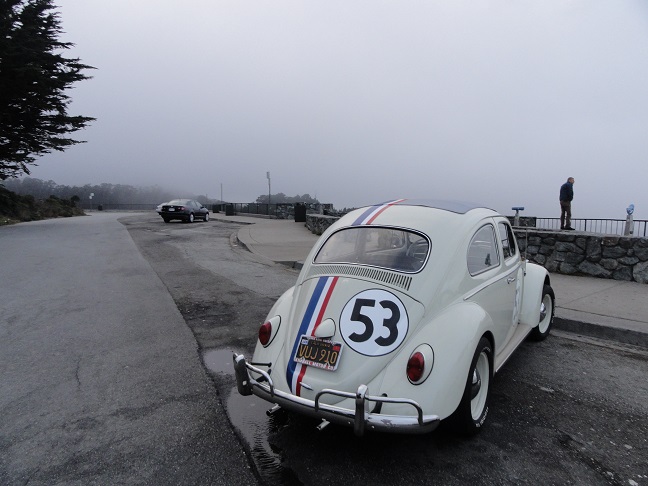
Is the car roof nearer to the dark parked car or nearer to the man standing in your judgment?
the man standing

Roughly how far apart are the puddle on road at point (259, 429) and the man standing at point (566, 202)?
1428 cm

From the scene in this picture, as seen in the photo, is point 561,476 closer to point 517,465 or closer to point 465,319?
point 517,465

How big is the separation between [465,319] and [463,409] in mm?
614

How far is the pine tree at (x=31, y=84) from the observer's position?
2203 centimetres

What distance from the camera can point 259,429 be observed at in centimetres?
322

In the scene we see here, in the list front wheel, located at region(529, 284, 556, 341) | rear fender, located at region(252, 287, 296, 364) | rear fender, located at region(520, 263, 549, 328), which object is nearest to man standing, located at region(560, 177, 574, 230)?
front wheel, located at region(529, 284, 556, 341)

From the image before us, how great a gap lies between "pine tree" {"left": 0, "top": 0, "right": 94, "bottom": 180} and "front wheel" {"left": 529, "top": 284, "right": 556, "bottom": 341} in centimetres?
2553

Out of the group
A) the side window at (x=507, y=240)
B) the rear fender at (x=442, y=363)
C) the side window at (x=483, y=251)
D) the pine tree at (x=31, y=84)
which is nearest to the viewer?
the rear fender at (x=442, y=363)

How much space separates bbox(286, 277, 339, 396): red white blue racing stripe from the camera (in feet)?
9.55

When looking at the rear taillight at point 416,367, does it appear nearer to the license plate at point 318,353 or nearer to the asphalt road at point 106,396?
the license plate at point 318,353

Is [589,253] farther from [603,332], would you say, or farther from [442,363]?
[442,363]

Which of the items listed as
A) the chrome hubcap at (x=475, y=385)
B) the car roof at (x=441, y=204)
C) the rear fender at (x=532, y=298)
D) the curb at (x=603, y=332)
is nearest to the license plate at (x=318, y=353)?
the chrome hubcap at (x=475, y=385)

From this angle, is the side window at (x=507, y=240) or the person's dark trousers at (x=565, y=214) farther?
the person's dark trousers at (x=565, y=214)

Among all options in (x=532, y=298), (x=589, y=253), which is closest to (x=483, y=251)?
(x=532, y=298)
